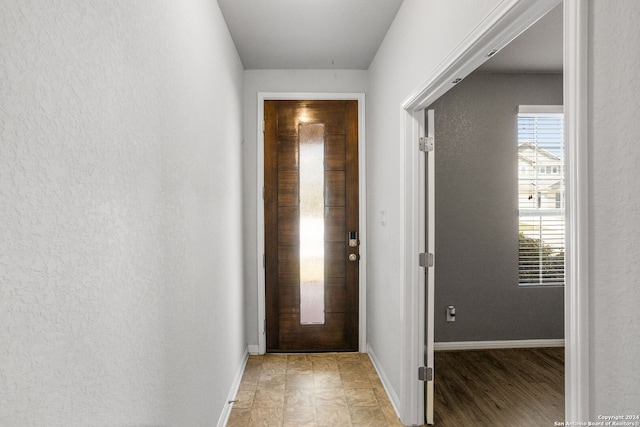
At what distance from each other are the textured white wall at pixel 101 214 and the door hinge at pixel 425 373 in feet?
4.31

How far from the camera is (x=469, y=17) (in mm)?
1551

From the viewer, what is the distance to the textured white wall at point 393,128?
1.82m

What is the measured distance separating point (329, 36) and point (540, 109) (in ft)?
7.34

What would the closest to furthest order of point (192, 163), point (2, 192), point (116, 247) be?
point (2, 192) < point (116, 247) < point (192, 163)

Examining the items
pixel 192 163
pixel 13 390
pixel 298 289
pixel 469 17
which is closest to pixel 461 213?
pixel 298 289

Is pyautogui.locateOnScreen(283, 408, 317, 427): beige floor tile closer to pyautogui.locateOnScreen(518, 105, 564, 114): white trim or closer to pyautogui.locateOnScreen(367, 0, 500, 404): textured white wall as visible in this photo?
pyautogui.locateOnScreen(367, 0, 500, 404): textured white wall

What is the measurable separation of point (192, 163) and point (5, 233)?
4.07ft

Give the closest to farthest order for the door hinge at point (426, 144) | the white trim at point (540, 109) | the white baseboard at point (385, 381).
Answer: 1. the door hinge at point (426, 144)
2. the white baseboard at point (385, 381)
3. the white trim at point (540, 109)

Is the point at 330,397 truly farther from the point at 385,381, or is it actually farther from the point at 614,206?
the point at 614,206

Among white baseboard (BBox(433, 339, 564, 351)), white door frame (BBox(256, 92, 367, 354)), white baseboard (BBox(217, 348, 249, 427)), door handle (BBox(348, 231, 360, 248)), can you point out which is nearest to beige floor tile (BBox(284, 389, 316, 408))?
white baseboard (BBox(217, 348, 249, 427))

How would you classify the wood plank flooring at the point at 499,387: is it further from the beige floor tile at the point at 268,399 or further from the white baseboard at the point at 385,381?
the beige floor tile at the point at 268,399

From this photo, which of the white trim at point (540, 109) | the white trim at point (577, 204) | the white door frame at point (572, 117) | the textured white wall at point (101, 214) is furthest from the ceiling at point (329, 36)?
the white trim at point (577, 204)

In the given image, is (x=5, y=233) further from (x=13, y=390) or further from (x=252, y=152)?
(x=252, y=152)

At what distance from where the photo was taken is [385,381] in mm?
3008
